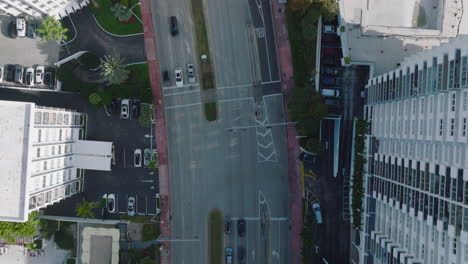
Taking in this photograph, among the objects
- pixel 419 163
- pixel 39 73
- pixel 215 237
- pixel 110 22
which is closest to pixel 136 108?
pixel 110 22

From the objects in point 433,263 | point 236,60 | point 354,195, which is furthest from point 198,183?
point 433,263

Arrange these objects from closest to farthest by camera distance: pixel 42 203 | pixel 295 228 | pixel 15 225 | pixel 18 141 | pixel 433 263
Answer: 1. pixel 433 263
2. pixel 18 141
3. pixel 42 203
4. pixel 15 225
5. pixel 295 228

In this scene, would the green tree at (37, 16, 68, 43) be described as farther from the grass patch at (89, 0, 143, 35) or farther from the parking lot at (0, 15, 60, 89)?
the grass patch at (89, 0, 143, 35)

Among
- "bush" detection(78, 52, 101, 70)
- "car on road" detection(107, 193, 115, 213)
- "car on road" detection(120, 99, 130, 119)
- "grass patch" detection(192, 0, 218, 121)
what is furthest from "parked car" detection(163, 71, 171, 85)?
"car on road" detection(107, 193, 115, 213)

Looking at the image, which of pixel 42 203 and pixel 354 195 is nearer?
pixel 42 203

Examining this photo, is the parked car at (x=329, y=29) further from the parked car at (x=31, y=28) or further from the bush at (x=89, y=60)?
the parked car at (x=31, y=28)

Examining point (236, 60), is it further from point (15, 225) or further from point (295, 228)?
point (15, 225)
